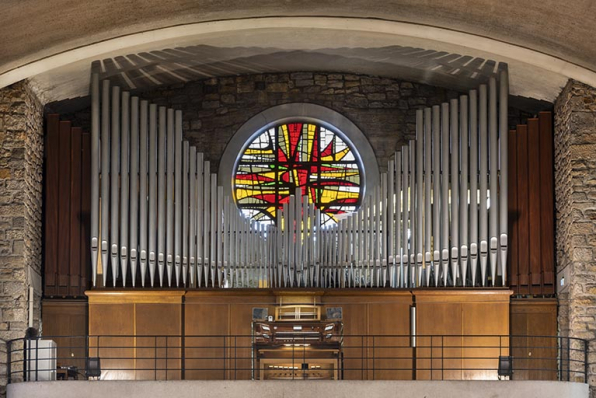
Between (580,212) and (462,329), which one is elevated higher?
(580,212)

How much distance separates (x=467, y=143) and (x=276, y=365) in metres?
3.87

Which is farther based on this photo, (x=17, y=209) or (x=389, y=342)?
(x=389, y=342)

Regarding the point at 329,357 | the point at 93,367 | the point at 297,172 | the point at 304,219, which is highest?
the point at 297,172

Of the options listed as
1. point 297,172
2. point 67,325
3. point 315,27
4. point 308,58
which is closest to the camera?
point 315,27

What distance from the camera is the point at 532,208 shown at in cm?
1820

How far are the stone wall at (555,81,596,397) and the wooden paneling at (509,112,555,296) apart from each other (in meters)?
0.44

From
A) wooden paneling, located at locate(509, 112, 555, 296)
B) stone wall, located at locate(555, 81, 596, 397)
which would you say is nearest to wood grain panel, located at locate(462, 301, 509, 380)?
wooden paneling, located at locate(509, 112, 555, 296)

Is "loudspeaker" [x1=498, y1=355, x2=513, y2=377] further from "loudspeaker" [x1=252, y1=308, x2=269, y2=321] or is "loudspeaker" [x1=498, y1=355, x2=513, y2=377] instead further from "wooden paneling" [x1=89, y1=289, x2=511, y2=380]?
"loudspeaker" [x1=252, y1=308, x2=269, y2=321]

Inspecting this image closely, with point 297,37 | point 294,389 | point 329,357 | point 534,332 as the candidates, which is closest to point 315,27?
point 297,37

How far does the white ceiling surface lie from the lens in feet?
58.1

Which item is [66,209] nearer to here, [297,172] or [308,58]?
[297,172]

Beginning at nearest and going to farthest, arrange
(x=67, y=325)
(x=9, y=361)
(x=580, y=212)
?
(x=9, y=361), (x=580, y=212), (x=67, y=325)

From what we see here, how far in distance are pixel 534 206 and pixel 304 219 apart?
9.95 ft

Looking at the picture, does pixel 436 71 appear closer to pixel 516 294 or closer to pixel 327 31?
pixel 327 31
